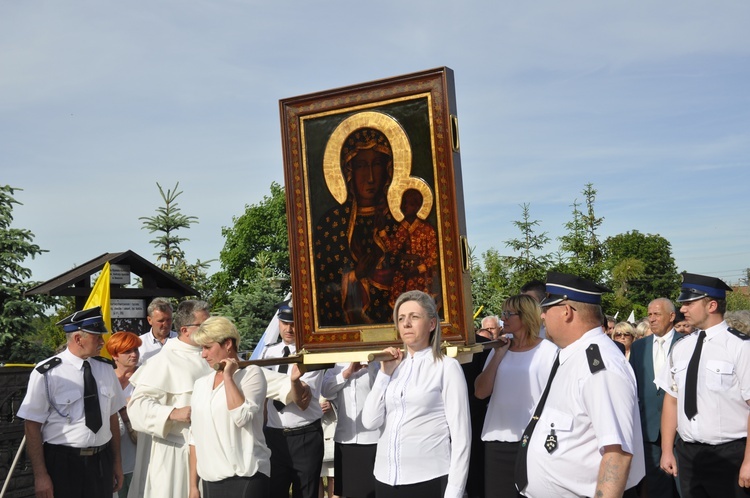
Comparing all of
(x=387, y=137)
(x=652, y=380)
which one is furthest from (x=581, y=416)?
(x=652, y=380)

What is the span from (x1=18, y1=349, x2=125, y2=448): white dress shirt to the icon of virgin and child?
234 cm

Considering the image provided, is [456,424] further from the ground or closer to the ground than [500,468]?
further from the ground

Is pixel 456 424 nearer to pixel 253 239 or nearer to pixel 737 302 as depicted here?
pixel 253 239

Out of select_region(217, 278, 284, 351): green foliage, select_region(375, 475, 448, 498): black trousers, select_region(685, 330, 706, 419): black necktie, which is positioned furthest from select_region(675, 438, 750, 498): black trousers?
select_region(217, 278, 284, 351): green foliage

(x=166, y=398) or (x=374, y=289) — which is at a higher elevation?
(x=374, y=289)

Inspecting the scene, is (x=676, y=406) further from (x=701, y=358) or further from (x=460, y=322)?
(x=460, y=322)

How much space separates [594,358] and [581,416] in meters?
0.30

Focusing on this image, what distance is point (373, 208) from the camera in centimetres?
573

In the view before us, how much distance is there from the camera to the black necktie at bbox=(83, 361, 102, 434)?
682 cm

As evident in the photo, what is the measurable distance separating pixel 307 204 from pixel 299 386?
5.37ft

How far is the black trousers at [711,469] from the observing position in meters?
6.23

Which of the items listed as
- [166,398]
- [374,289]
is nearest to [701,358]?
[374,289]

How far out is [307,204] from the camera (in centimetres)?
590

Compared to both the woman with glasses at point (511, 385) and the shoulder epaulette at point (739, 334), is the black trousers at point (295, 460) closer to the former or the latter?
the woman with glasses at point (511, 385)
